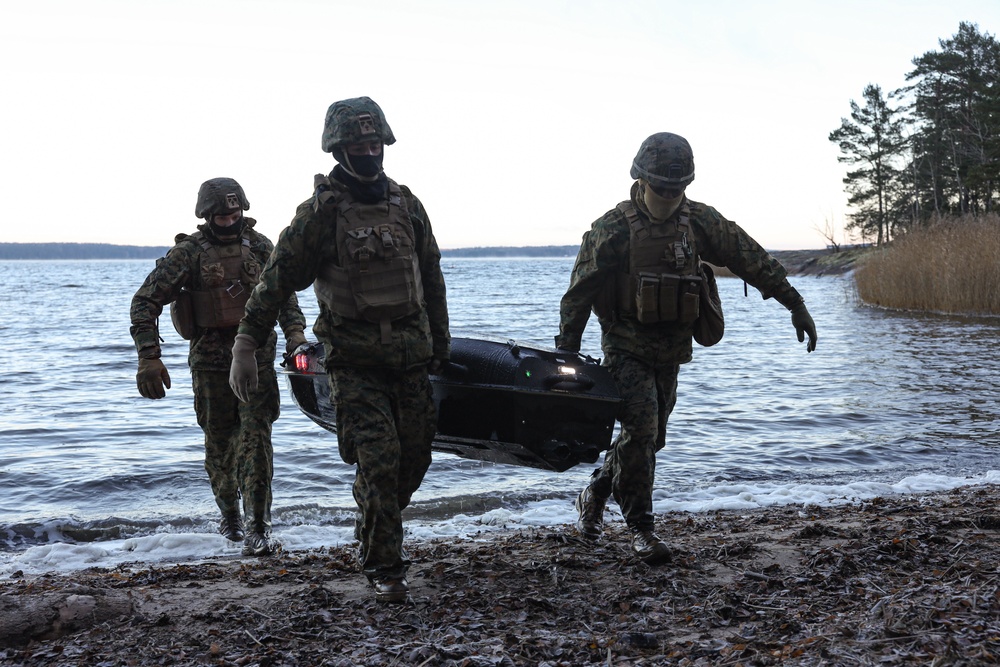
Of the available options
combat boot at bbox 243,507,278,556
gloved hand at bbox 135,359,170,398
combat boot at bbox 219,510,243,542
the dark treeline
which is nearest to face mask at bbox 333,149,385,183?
gloved hand at bbox 135,359,170,398

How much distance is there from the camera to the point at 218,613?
12.3 feet

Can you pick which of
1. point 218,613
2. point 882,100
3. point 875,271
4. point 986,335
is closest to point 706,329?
point 218,613

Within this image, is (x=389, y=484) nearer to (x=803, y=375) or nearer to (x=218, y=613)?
(x=218, y=613)

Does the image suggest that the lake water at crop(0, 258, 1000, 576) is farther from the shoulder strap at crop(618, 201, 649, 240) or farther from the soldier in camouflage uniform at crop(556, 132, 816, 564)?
the shoulder strap at crop(618, 201, 649, 240)

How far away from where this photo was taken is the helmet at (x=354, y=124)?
12.6ft

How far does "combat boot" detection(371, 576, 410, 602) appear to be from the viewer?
388 cm

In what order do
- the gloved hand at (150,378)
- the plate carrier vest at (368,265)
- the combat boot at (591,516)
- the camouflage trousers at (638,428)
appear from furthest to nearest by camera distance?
the combat boot at (591,516), the gloved hand at (150,378), the camouflage trousers at (638,428), the plate carrier vest at (368,265)

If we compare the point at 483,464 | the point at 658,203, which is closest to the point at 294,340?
the point at 658,203

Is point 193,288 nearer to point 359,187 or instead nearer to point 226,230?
point 226,230

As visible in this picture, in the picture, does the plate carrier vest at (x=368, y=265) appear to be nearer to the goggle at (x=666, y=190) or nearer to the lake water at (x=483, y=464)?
the goggle at (x=666, y=190)

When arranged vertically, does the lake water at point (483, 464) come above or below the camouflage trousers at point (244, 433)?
below

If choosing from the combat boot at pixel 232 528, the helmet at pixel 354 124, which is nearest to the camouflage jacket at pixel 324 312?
the helmet at pixel 354 124

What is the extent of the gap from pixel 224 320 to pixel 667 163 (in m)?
2.61

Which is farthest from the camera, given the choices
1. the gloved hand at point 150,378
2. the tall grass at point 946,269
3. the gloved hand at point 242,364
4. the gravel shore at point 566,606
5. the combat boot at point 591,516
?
Result: the tall grass at point 946,269
